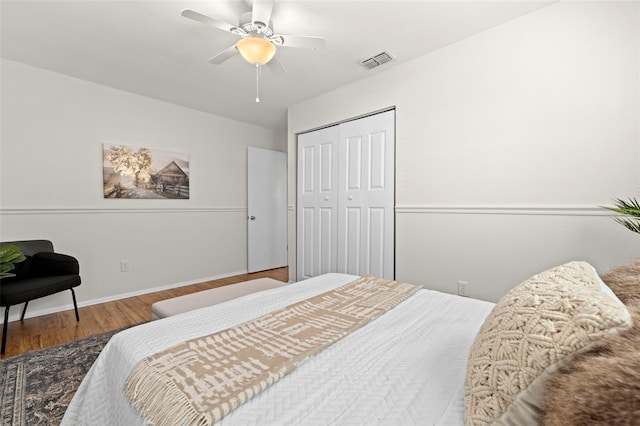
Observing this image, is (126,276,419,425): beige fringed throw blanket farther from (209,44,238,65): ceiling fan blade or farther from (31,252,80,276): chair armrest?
(31,252,80,276): chair armrest

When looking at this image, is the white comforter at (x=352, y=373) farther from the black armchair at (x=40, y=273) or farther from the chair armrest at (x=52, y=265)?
the chair armrest at (x=52, y=265)

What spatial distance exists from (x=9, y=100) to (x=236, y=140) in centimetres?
241

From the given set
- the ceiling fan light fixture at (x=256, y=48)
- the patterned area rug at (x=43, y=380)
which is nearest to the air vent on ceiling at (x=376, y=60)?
the ceiling fan light fixture at (x=256, y=48)

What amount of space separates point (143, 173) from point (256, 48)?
2.46 metres

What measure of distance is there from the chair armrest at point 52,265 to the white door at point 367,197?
8.54 ft

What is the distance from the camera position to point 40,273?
8.02 ft

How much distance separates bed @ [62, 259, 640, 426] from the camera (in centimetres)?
43

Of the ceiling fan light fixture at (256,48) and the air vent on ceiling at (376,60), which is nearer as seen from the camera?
the ceiling fan light fixture at (256,48)

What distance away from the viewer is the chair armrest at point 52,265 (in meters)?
2.41

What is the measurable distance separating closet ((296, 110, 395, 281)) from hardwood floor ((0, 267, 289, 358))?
189 centimetres

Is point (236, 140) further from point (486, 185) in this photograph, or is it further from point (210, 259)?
point (486, 185)

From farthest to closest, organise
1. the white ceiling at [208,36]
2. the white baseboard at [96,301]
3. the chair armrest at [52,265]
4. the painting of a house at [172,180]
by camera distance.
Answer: the painting of a house at [172,180], the white baseboard at [96,301], the chair armrest at [52,265], the white ceiling at [208,36]

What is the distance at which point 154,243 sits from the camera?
351 cm

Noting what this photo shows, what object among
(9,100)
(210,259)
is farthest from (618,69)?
(9,100)
